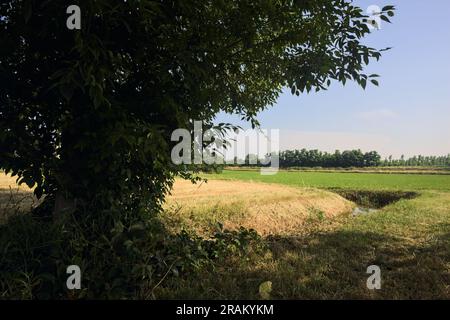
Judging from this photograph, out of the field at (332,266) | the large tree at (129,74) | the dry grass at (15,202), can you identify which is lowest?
the field at (332,266)

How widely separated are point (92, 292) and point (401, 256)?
591cm

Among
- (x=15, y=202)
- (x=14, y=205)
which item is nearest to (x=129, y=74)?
(x=14, y=205)

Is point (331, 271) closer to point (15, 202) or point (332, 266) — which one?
point (332, 266)

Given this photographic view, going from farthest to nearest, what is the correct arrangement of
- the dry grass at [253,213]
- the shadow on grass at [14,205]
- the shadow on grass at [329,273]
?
the dry grass at [253,213], the shadow on grass at [14,205], the shadow on grass at [329,273]

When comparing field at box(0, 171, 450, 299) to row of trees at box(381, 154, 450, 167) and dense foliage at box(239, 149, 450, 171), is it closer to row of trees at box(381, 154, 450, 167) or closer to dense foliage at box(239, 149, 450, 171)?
dense foliage at box(239, 149, 450, 171)

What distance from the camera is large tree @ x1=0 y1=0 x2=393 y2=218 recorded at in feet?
16.3

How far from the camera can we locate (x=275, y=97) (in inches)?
338

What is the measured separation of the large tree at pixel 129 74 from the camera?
497cm

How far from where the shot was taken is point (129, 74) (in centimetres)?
587

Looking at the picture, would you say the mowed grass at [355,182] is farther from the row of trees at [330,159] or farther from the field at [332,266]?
the row of trees at [330,159]

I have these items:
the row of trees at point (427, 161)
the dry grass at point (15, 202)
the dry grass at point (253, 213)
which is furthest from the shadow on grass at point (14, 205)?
the row of trees at point (427, 161)

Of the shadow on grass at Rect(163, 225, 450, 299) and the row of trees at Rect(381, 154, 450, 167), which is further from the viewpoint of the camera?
the row of trees at Rect(381, 154, 450, 167)

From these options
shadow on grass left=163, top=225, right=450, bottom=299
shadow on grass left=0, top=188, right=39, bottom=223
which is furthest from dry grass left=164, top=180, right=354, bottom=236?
shadow on grass left=0, top=188, right=39, bottom=223
